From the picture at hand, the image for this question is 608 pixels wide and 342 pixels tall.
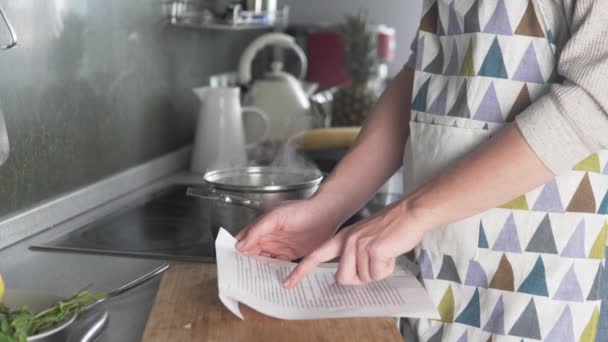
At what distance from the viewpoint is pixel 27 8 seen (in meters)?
1.22

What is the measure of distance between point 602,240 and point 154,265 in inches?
24.6

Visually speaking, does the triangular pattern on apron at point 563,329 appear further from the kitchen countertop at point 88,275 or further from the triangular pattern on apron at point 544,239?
the kitchen countertop at point 88,275

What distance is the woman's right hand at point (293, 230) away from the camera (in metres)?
0.96

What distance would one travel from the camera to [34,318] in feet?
2.37

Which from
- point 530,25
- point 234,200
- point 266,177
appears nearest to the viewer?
point 530,25

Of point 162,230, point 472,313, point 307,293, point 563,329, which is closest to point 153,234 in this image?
point 162,230

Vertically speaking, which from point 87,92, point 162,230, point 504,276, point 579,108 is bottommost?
point 162,230

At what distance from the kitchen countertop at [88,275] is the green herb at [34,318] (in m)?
0.05

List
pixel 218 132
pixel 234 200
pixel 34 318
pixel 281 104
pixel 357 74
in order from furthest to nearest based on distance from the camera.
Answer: pixel 357 74, pixel 281 104, pixel 218 132, pixel 234 200, pixel 34 318

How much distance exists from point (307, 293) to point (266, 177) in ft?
1.32

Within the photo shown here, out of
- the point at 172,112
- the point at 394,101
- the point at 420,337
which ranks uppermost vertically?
the point at 394,101

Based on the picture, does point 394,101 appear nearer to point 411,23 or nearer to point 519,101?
point 519,101

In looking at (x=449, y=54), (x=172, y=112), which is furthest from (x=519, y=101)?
(x=172, y=112)

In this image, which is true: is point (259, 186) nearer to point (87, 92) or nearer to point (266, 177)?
point (266, 177)
